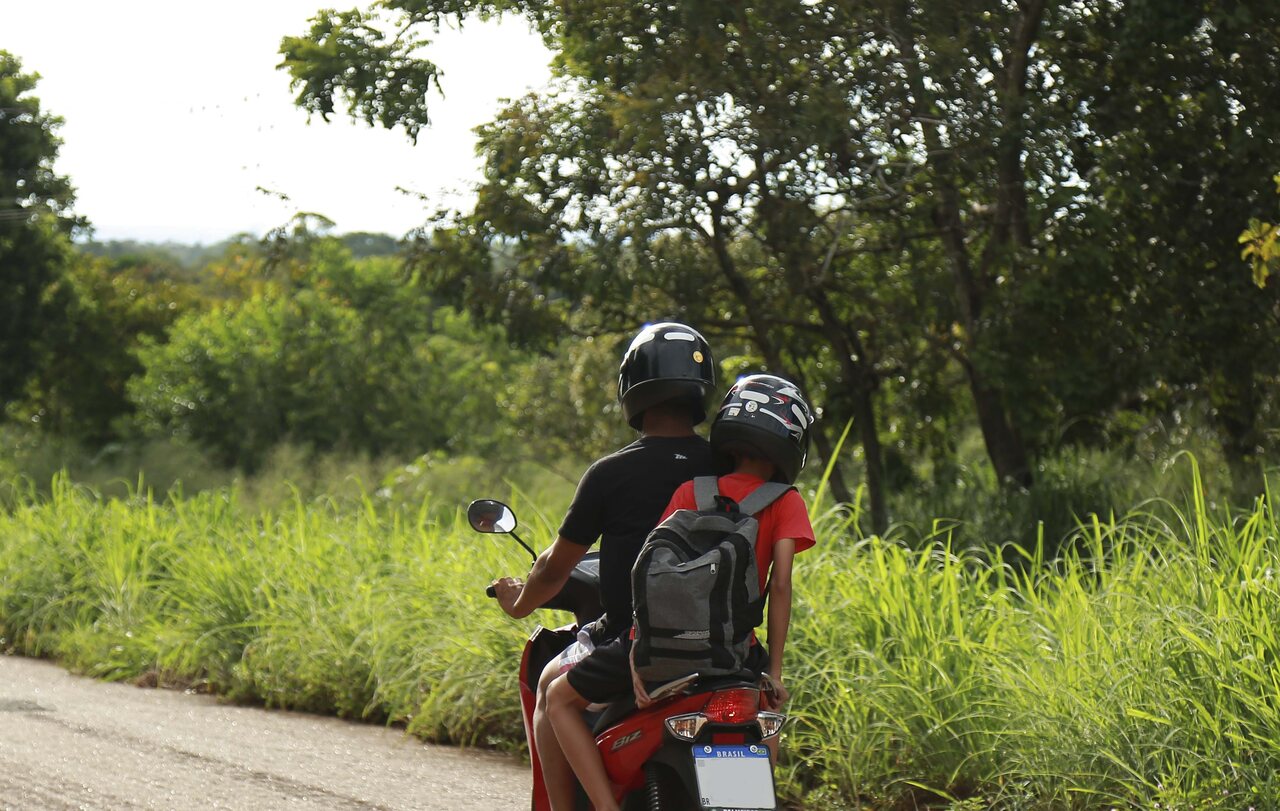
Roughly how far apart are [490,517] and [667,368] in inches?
27.9

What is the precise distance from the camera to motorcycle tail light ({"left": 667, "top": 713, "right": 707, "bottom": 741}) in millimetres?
3607

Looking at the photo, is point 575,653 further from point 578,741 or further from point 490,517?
point 490,517

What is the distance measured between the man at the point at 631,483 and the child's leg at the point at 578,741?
2.3 inches

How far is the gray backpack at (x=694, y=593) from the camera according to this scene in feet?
11.8

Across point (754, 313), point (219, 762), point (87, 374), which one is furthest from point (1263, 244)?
point (87, 374)

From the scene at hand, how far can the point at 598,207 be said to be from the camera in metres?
11.3

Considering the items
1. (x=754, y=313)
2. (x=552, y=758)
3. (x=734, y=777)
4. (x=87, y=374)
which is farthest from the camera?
(x=87, y=374)

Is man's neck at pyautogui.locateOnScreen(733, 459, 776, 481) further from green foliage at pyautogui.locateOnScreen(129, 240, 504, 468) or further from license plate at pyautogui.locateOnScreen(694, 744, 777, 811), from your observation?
green foliage at pyautogui.locateOnScreen(129, 240, 504, 468)

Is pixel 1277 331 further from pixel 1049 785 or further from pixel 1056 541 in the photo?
pixel 1049 785

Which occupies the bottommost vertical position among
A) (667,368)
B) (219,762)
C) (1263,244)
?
(219,762)

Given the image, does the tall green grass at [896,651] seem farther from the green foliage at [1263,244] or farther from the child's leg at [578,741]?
the child's leg at [578,741]

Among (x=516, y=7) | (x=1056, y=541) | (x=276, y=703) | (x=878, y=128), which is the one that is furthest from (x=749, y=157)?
(x=276, y=703)

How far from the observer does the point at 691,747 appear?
11.8 ft

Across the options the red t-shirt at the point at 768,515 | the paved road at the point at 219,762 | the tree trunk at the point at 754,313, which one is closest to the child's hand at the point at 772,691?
the red t-shirt at the point at 768,515
